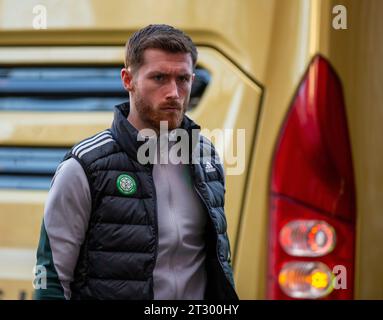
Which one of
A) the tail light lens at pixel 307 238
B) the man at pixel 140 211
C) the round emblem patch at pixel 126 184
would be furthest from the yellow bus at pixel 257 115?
the round emblem patch at pixel 126 184

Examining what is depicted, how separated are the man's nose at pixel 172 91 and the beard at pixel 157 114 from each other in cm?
2

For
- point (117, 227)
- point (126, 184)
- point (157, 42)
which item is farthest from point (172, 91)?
point (117, 227)

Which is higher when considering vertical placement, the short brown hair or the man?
the short brown hair

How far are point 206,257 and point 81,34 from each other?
924mm

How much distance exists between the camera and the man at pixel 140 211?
7.12 feet

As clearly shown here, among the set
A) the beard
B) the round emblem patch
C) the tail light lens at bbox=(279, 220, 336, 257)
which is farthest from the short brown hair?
the tail light lens at bbox=(279, 220, 336, 257)

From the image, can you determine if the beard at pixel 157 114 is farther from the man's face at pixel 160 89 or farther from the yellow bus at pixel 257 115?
the yellow bus at pixel 257 115

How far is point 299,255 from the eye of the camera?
2473 mm

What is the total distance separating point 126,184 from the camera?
86.5 inches

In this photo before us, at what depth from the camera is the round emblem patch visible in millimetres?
2186

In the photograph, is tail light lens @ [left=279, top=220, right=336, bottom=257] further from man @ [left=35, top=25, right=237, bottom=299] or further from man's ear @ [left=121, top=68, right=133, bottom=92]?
man's ear @ [left=121, top=68, right=133, bottom=92]

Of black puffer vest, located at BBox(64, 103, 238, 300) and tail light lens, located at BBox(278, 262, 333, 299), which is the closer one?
black puffer vest, located at BBox(64, 103, 238, 300)

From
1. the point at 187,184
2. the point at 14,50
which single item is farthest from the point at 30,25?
the point at 187,184

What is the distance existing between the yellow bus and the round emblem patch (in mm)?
456
